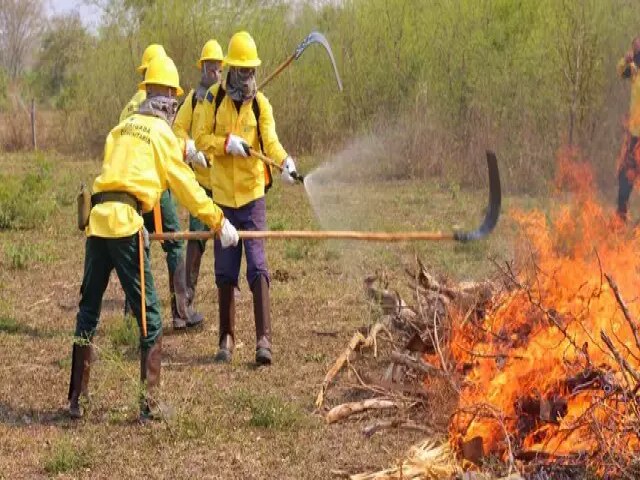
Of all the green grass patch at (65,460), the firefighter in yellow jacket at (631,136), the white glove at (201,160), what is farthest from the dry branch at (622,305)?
the firefighter in yellow jacket at (631,136)

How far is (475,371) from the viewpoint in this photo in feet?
16.8

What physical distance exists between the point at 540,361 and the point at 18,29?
56666 millimetres

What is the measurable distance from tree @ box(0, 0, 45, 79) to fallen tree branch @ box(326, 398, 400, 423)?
176 feet

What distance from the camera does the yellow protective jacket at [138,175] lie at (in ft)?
17.2

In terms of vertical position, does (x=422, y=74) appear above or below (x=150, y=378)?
above

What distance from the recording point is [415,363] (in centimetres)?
536

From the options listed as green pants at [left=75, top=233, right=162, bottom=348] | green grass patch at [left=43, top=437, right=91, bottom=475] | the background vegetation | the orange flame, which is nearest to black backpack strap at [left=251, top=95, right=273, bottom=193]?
green pants at [left=75, top=233, right=162, bottom=348]

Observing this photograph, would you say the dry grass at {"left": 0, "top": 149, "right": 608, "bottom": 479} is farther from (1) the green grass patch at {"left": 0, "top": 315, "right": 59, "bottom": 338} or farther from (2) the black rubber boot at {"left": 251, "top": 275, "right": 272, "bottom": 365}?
(2) the black rubber boot at {"left": 251, "top": 275, "right": 272, "bottom": 365}

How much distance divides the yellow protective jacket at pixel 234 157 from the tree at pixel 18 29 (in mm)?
51628

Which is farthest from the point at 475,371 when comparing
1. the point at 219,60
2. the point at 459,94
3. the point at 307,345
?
the point at 459,94

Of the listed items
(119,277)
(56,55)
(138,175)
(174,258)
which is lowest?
(174,258)

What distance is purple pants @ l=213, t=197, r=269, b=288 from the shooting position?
6664mm

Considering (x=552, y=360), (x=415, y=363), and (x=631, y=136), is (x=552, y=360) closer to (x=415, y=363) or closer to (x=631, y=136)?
(x=415, y=363)

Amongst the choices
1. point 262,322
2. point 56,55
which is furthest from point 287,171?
point 56,55
